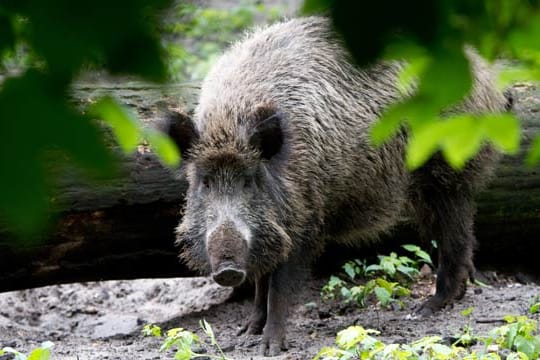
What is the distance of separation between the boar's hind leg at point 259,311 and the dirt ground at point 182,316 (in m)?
0.11

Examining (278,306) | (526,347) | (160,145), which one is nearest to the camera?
(160,145)

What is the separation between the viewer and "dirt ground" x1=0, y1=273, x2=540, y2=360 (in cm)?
594

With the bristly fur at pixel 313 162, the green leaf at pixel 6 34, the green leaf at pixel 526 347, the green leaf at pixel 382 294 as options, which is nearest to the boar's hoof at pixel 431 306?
the bristly fur at pixel 313 162

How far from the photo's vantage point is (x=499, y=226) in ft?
22.9

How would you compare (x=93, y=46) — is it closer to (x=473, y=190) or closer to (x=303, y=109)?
(x=303, y=109)

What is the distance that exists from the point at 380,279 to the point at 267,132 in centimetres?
128

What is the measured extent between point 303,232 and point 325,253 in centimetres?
111

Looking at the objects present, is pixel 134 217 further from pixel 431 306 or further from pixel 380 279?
pixel 431 306

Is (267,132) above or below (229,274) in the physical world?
above

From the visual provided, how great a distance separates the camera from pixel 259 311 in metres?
6.42

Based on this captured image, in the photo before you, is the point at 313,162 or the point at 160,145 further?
the point at 313,162

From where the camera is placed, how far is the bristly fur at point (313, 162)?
5.87 meters

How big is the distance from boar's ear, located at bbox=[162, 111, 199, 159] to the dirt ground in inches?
48.5

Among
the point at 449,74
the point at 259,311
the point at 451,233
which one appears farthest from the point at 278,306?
the point at 449,74
